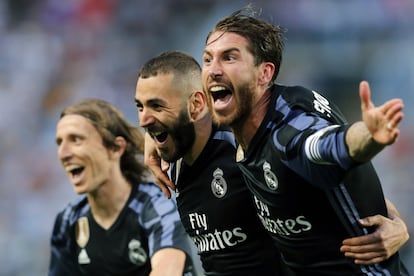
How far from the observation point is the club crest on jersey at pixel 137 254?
5258mm

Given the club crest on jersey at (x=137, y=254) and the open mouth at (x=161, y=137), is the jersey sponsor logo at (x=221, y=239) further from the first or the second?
the club crest on jersey at (x=137, y=254)

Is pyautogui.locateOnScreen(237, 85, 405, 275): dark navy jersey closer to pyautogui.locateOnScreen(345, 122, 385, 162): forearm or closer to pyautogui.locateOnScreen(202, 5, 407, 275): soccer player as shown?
pyautogui.locateOnScreen(202, 5, 407, 275): soccer player

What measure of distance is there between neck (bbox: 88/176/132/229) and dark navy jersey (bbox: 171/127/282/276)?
98 cm

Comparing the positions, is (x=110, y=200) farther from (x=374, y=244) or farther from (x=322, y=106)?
(x=374, y=244)

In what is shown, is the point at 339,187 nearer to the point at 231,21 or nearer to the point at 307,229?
the point at 307,229

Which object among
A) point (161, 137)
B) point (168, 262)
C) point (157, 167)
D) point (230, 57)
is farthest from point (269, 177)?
point (168, 262)

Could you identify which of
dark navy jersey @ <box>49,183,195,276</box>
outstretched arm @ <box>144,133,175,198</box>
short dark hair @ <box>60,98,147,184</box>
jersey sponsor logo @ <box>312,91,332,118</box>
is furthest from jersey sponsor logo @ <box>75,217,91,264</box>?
jersey sponsor logo @ <box>312,91,332,118</box>

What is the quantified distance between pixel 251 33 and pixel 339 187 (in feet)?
2.65

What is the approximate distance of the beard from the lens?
4.40 m

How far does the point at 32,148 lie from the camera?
10.5 metres

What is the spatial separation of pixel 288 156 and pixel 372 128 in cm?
55

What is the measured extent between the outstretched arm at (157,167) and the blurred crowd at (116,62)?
482 cm

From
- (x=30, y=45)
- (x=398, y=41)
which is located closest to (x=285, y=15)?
(x=398, y=41)

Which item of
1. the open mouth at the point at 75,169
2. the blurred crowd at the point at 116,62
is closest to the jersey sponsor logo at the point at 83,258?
the open mouth at the point at 75,169
